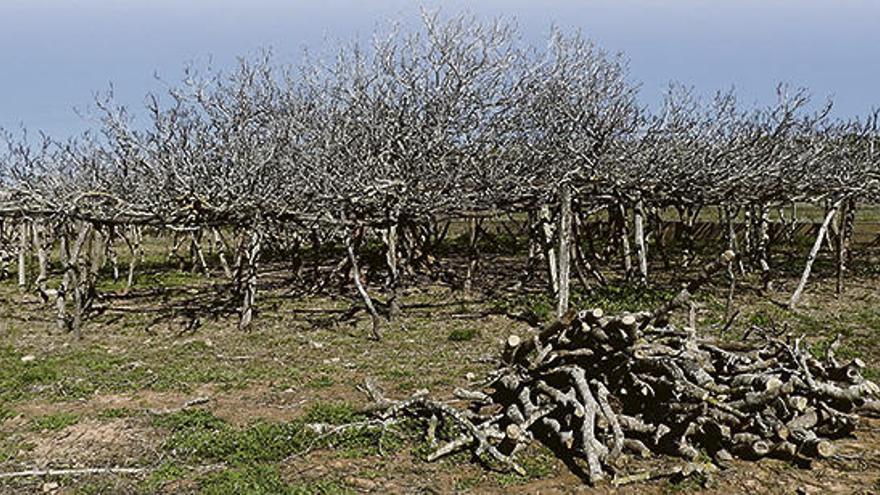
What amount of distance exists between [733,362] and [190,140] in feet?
53.6

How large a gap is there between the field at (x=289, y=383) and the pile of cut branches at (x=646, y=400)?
0.53 feet

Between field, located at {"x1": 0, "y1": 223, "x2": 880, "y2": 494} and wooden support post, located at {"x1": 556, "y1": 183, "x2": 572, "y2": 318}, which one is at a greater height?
wooden support post, located at {"x1": 556, "y1": 183, "x2": 572, "y2": 318}

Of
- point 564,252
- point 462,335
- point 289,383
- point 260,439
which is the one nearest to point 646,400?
point 260,439

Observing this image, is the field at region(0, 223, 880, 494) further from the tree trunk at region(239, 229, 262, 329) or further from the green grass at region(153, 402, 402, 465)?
the tree trunk at region(239, 229, 262, 329)

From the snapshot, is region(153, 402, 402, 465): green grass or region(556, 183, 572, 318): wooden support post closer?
region(153, 402, 402, 465): green grass

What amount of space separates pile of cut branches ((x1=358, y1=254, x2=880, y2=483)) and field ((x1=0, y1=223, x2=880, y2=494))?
16 centimetres

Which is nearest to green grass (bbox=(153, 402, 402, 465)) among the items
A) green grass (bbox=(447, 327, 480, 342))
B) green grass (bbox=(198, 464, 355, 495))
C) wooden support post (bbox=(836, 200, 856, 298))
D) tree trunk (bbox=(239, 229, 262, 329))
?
green grass (bbox=(198, 464, 355, 495))

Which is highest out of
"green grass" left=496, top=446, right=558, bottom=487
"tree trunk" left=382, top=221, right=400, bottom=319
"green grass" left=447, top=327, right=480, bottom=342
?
"tree trunk" left=382, top=221, right=400, bottom=319

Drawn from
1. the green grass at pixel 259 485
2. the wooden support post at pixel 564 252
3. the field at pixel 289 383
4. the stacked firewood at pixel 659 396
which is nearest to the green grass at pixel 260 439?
the field at pixel 289 383

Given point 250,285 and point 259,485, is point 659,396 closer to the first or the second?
point 259,485

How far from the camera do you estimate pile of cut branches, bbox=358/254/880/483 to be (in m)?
5.61

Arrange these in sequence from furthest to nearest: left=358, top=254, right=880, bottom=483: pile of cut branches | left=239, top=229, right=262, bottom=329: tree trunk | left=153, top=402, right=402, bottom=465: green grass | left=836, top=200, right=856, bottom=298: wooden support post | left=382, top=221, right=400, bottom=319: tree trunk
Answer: left=836, top=200, right=856, bottom=298: wooden support post, left=382, top=221, right=400, bottom=319: tree trunk, left=239, top=229, right=262, bottom=329: tree trunk, left=153, top=402, right=402, bottom=465: green grass, left=358, top=254, right=880, bottom=483: pile of cut branches

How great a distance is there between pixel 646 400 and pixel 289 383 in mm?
3497

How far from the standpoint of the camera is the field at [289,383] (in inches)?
210
